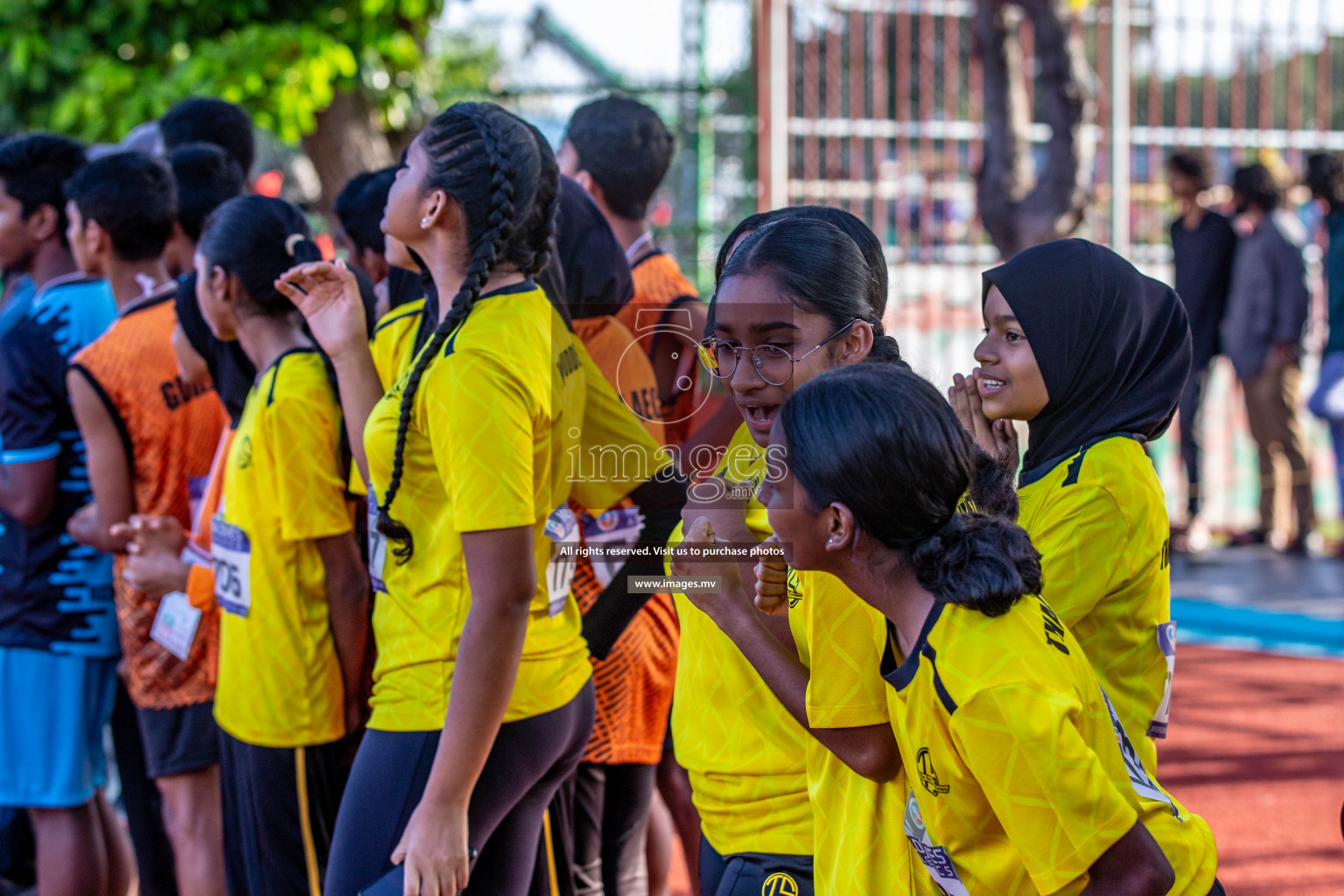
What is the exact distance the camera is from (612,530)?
115 inches

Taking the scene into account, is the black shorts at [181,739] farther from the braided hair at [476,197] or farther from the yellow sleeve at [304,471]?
the braided hair at [476,197]

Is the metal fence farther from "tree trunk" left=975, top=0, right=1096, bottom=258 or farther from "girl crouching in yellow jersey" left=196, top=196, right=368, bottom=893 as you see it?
"girl crouching in yellow jersey" left=196, top=196, right=368, bottom=893

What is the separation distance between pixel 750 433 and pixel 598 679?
1.24m

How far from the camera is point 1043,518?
206 cm

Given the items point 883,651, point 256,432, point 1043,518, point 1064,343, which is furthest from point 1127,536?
point 256,432

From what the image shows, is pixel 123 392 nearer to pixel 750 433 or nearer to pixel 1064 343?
pixel 750 433

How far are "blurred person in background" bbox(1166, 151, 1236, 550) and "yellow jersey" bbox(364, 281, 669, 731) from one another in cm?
673

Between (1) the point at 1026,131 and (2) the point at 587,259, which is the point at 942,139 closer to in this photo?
(1) the point at 1026,131

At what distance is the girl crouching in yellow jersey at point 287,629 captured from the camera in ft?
8.55

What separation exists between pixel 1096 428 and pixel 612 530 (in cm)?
118

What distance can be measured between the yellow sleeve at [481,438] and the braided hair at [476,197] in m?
0.08

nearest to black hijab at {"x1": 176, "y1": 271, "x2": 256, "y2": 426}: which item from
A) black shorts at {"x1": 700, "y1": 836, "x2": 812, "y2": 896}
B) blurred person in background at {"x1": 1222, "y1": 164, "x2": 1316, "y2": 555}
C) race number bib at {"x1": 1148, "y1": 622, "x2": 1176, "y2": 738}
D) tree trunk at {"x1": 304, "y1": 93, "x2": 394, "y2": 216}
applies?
black shorts at {"x1": 700, "y1": 836, "x2": 812, "y2": 896}

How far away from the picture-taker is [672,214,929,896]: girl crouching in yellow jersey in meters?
1.75

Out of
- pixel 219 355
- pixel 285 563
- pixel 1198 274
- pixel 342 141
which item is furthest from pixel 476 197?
pixel 342 141
